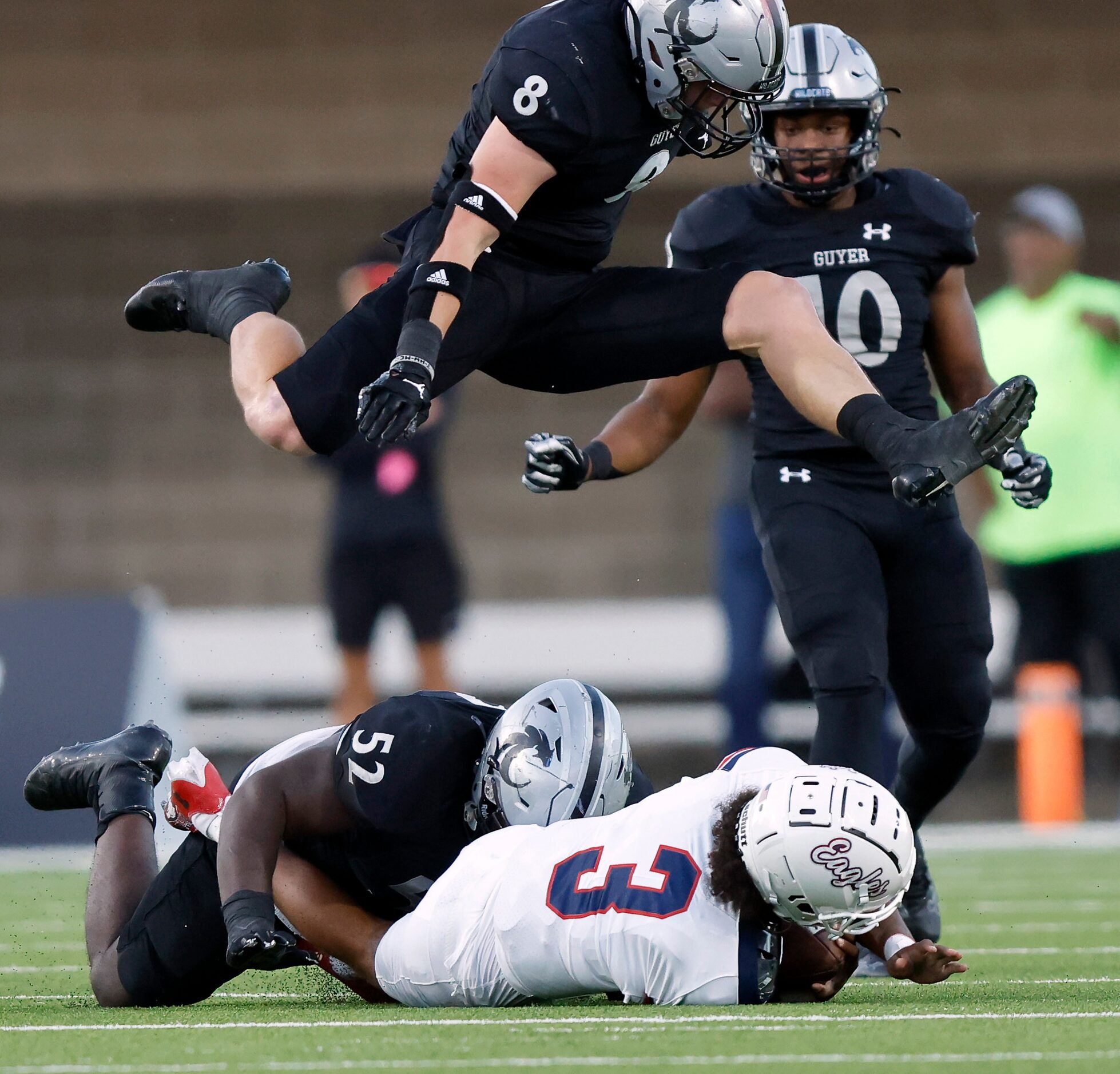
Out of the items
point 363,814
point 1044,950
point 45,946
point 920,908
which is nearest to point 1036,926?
point 1044,950

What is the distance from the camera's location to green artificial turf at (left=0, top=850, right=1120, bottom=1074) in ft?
10.3

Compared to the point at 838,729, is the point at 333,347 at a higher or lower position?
higher

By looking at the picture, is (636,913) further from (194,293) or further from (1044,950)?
(194,293)

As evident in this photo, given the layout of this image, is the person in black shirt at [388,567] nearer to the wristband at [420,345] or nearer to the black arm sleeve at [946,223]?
the black arm sleeve at [946,223]

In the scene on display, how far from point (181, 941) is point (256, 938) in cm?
48

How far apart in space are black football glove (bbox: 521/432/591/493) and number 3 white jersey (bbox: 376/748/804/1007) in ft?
4.06

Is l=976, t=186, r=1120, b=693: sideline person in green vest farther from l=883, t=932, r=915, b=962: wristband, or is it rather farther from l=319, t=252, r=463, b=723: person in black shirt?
l=883, t=932, r=915, b=962: wristband

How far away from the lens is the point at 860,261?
494cm

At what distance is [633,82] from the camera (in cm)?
441

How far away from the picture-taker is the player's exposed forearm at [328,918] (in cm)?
400

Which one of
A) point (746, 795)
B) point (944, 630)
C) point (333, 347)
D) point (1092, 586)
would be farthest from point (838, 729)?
point (1092, 586)

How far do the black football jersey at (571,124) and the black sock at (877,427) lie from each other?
0.69 metres

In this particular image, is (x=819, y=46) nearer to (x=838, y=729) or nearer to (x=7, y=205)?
(x=838, y=729)

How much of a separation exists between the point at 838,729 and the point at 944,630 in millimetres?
390
